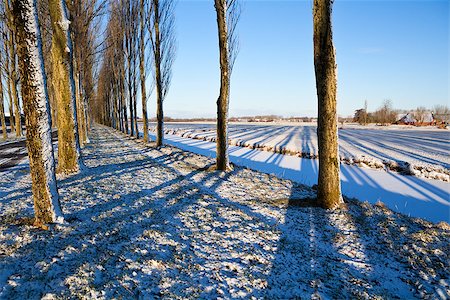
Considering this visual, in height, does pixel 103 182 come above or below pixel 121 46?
below

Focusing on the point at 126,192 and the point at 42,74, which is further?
the point at 126,192

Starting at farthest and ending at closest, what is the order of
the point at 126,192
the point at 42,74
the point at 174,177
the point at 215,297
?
the point at 174,177 → the point at 126,192 → the point at 42,74 → the point at 215,297

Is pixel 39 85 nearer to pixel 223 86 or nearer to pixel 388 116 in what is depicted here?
pixel 223 86

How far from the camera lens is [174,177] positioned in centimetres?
821

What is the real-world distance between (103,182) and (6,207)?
95.0 inches

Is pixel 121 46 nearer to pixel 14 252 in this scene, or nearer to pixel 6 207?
pixel 6 207

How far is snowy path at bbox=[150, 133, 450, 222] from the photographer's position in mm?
6426

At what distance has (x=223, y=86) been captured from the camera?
897cm

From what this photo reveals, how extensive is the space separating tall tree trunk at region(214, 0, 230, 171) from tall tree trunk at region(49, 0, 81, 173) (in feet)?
14.8

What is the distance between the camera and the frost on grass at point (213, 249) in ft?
9.29

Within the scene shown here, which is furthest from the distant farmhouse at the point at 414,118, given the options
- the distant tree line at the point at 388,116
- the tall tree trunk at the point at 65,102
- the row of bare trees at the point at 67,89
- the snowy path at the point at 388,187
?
the tall tree trunk at the point at 65,102

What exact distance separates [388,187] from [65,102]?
10.3 m

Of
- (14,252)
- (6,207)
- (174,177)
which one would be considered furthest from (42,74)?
(174,177)

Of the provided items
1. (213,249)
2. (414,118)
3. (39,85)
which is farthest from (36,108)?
(414,118)
